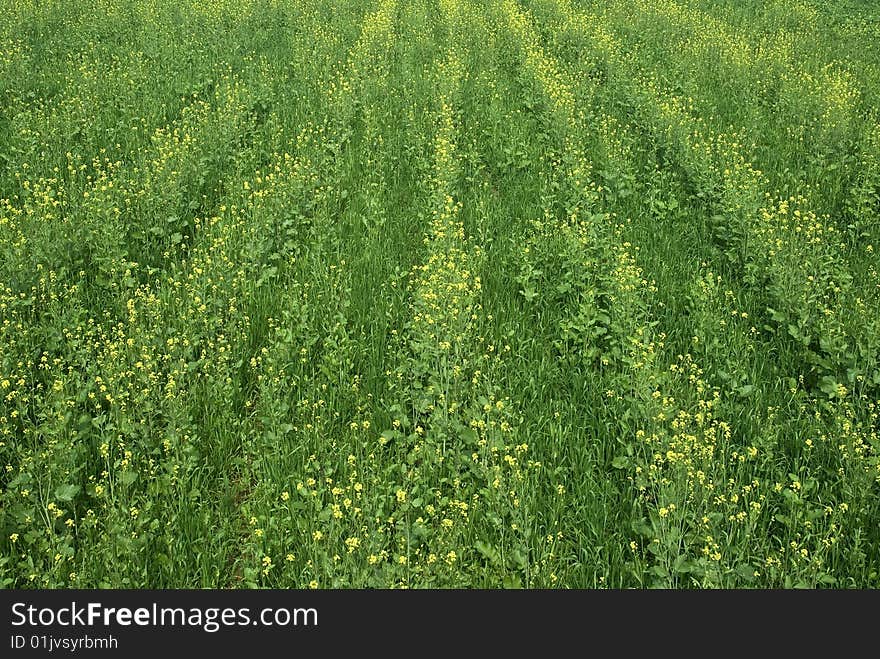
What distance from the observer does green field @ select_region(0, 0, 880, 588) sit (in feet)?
12.5

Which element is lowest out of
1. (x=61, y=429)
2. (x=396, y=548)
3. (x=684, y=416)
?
(x=396, y=548)

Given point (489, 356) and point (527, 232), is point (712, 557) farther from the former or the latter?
point (527, 232)

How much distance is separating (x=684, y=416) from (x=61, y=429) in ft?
12.8

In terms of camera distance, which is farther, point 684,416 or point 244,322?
point 244,322

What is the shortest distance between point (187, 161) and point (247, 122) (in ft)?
8.17

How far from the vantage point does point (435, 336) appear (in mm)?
5207

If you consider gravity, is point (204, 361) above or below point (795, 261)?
below

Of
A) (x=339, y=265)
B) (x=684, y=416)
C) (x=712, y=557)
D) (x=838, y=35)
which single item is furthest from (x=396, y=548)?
(x=838, y=35)

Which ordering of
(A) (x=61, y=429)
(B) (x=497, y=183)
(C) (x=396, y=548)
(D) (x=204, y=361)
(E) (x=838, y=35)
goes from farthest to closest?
1. (E) (x=838, y=35)
2. (B) (x=497, y=183)
3. (D) (x=204, y=361)
4. (A) (x=61, y=429)
5. (C) (x=396, y=548)

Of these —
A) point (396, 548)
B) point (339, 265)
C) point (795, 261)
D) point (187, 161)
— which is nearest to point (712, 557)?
point (396, 548)

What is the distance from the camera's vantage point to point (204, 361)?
501cm

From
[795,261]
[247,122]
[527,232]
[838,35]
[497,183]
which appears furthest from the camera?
[838,35]

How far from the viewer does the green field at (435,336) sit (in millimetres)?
3822

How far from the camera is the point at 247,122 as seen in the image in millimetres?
10367
